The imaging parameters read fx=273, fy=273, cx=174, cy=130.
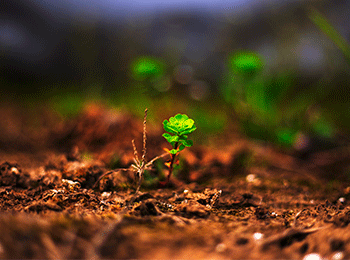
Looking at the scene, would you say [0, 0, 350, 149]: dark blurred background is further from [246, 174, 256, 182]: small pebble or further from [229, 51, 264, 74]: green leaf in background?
[246, 174, 256, 182]: small pebble

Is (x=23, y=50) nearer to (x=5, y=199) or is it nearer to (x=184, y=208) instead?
(x=5, y=199)

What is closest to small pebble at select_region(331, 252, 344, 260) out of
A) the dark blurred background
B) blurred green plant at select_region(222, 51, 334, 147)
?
blurred green plant at select_region(222, 51, 334, 147)

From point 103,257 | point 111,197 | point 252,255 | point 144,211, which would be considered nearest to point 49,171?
point 111,197

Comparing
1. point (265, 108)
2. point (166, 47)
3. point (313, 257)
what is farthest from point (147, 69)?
point (166, 47)

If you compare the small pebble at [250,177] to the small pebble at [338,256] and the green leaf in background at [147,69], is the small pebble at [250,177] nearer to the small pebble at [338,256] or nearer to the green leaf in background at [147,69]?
the small pebble at [338,256]

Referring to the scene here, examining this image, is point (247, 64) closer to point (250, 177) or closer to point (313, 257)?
point (250, 177)

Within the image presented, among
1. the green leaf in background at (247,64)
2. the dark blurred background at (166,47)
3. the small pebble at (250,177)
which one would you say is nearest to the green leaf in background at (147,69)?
the green leaf in background at (247,64)
